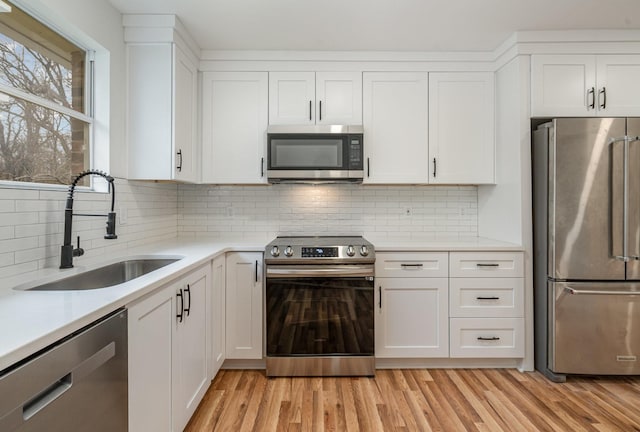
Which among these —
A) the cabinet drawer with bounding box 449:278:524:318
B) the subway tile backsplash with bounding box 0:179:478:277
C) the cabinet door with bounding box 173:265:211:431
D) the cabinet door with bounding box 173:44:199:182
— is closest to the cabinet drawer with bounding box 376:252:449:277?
the cabinet drawer with bounding box 449:278:524:318

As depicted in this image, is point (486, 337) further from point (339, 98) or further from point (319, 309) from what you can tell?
point (339, 98)

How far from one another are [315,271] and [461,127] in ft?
5.65

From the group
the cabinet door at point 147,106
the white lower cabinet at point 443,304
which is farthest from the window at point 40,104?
the white lower cabinet at point 443,304

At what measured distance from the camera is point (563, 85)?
2578 mm

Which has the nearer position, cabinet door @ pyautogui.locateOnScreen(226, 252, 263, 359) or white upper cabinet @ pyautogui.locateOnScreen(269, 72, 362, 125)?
cabinet door @ pyautogui.locateOnScreen(226, 252, 263, 359)

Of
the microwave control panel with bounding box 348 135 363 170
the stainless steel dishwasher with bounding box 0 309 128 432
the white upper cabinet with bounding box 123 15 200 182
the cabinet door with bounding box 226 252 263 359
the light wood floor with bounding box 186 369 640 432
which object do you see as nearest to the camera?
the stainless steel dishwasher with bounding box 0 309 128 432

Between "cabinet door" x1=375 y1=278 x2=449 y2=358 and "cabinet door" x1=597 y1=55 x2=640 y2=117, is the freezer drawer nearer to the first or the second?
"cabinet door" x1=375 y1=278 x2=449 y2=358

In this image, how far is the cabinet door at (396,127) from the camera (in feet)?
9.39

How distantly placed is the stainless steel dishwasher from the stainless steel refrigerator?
2603mm

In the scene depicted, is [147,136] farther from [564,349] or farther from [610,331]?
[610,331]

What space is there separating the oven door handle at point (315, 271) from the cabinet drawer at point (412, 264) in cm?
20

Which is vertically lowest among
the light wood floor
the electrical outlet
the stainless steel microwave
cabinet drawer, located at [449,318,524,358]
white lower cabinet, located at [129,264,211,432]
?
the light wood floor

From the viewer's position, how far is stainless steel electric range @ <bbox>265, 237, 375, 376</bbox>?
8.04 ft

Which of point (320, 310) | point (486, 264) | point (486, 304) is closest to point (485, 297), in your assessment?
point (486, 304)
